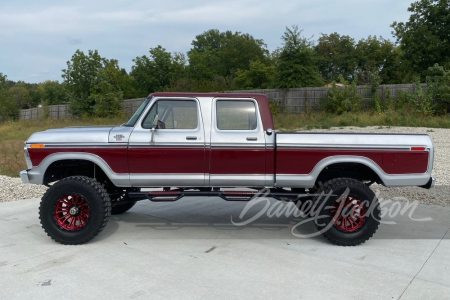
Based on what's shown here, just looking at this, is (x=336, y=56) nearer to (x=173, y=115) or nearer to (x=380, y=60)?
(x=380, y=60)

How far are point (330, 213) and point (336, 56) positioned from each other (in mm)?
46750

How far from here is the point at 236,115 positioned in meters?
5.71

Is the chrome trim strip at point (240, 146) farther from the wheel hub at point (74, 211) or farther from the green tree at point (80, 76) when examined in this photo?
the green tree at point (80, 76)

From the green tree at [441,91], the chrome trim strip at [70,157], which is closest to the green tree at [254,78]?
the green tree at [441,91]

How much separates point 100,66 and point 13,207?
2723cm

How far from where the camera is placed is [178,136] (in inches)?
217

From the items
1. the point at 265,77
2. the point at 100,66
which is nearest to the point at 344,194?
the point at 100,66

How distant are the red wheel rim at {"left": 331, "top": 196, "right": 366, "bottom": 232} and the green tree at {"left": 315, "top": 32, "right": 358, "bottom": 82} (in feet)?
147

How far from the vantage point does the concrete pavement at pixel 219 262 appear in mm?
4156

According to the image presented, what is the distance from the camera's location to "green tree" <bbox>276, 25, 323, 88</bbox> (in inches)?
1023

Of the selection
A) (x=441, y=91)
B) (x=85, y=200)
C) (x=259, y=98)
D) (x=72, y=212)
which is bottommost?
(x=72, y=212)

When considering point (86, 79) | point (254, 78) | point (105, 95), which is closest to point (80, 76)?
point (86, 79)

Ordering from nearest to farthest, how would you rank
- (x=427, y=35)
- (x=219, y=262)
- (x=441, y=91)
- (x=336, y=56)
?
(x=219, y=262)
(x=441, y=91)
(x=427, y=35)
(x=336, y=56)

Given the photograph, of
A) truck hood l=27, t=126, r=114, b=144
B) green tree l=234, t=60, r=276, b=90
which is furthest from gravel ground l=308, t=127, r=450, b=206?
green tree l=234, t=60, r=276, b=90
